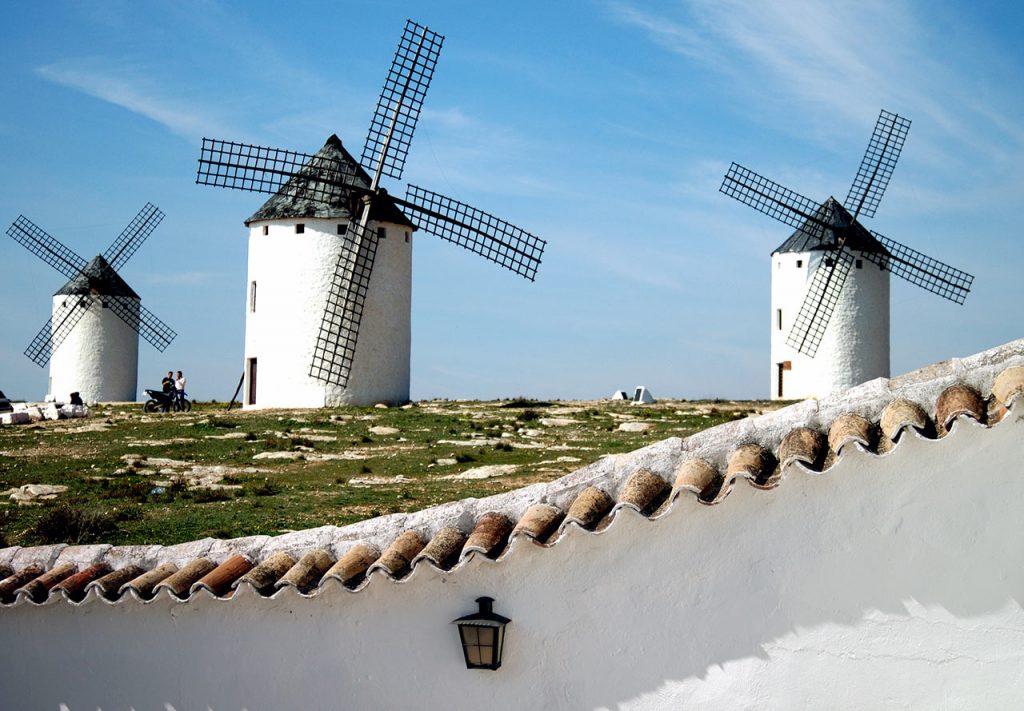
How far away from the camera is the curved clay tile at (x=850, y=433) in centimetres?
573

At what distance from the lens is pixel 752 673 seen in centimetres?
590

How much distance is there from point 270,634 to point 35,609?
1792mm

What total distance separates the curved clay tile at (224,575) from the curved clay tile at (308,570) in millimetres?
403

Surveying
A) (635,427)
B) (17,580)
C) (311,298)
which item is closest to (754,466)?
(17,580)

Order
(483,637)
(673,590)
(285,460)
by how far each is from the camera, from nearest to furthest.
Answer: (673,590)
(483,637)
(285,460)

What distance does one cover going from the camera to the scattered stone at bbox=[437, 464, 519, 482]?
52.1 feet

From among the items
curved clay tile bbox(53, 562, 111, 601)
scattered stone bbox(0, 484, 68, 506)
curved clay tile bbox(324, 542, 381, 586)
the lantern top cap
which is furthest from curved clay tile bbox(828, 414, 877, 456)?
scattered stone bbox(0, 484, 68, 506)

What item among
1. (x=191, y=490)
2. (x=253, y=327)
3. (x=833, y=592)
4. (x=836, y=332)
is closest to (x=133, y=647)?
(x=833, y=592)

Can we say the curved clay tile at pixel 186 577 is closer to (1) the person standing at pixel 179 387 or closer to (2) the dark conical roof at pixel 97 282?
(1) the person standing at pixel 179 387

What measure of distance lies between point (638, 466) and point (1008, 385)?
200cm

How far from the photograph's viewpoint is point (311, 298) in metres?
26.1

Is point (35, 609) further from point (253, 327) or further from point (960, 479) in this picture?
point (253, 327)

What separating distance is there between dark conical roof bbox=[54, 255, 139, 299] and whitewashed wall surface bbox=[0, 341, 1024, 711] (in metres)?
32.5

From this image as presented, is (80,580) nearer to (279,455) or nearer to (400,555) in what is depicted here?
(400,555)
